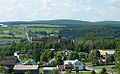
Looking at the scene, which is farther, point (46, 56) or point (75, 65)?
point (46, 56)

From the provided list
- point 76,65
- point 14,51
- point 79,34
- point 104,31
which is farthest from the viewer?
point 104,31

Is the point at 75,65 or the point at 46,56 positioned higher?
the point at 75,65

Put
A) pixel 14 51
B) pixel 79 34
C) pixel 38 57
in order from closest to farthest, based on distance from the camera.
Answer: pixel 38 57, pixel 14 51, pixel 79 34

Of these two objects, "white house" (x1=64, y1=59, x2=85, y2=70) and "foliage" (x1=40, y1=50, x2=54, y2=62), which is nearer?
"white house" (x1=64, y1=59, x2=85, y2=70)

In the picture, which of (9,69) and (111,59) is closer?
(9,69)

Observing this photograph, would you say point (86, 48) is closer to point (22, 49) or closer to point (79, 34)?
point (22, 49)

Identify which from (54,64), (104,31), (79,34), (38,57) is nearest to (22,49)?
(38,57)

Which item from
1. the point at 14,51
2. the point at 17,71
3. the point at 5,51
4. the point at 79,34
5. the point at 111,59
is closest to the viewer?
the point at 17,71

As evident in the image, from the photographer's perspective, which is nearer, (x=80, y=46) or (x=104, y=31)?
(x=80, y=46)

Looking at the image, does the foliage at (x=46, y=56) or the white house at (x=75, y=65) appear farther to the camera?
the foliage at (x=46, y=56)

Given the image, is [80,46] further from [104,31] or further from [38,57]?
[104,31]
